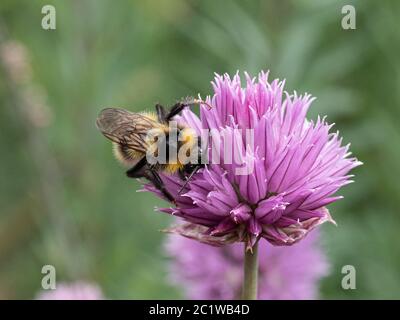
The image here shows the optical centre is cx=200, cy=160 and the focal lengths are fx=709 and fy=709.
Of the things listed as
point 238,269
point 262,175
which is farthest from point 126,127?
point 238,269

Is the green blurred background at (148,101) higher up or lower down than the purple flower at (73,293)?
higher up

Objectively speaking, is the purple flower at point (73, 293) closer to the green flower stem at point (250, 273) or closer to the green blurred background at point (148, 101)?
the green blurred background at point (148, 101)

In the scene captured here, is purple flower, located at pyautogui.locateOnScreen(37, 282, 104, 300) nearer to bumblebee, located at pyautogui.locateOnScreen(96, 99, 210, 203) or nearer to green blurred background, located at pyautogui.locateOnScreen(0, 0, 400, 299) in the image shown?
green blurred background, located at pyautogui.locateOnScreen(0, 0, 400, 299)

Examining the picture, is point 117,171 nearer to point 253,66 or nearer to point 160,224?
point 160,224

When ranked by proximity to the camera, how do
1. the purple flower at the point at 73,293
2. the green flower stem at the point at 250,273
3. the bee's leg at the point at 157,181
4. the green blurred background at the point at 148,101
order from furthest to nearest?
the green blurred background at the point at 148,101
the purple flower at the point at 73,293
the bee's leg at the point at 157,181
the green flower stem at the point at 250,273

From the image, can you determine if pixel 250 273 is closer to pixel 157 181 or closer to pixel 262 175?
pixel 262 175

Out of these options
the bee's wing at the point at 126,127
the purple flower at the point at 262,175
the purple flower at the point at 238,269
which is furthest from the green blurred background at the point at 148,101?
the purple flower at the point at 262,175

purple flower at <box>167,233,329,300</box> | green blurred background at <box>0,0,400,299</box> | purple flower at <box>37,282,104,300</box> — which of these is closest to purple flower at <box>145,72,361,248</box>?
purple flower at <box>167,233,329,300</box>
